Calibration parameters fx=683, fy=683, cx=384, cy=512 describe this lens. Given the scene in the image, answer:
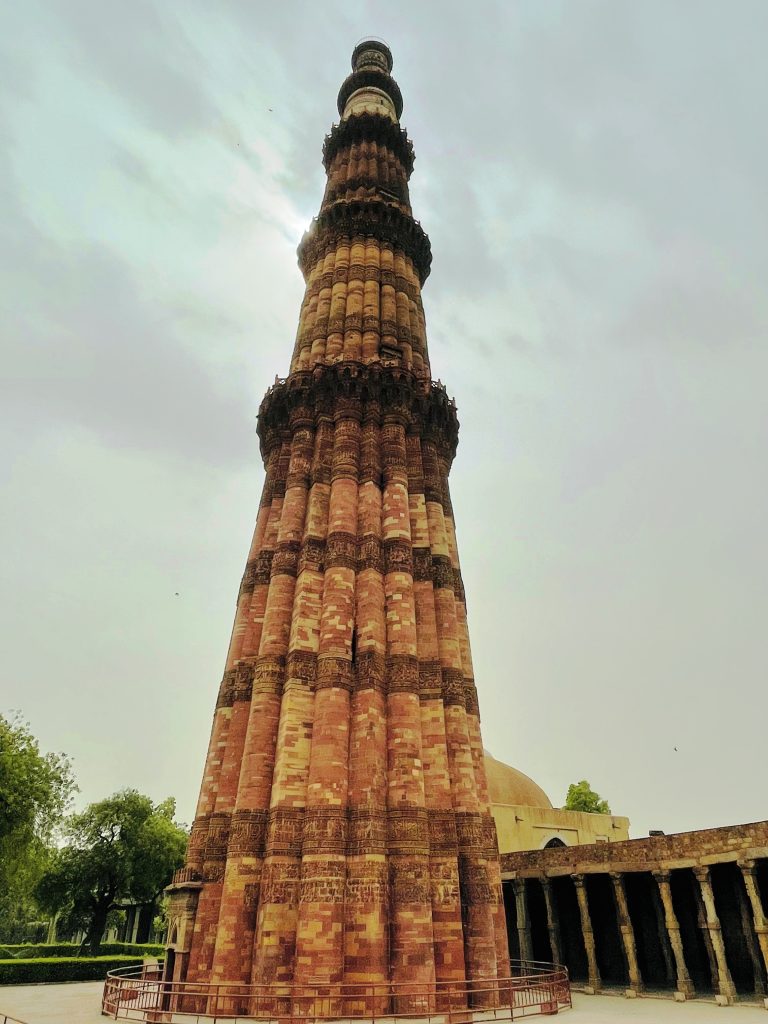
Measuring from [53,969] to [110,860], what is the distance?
1104 cm

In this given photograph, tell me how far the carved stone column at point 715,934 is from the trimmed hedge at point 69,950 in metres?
30.1

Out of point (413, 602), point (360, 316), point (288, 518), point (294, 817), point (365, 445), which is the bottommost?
point (294, 817)

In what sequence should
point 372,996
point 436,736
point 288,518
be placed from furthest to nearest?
point 288,518, point 436,736, point 372,996

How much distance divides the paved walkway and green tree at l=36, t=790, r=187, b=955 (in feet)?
58.1

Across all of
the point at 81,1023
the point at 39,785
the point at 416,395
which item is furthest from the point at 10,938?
the point at 416,395

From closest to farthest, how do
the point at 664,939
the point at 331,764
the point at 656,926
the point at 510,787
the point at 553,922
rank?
the point at 331,764 < the point at 664,939 < the point at 656,926 < the point at 553,922 < the point at 510,787

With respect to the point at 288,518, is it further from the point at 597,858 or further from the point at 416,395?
the point at 597,858

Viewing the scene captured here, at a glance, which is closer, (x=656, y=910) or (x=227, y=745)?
(x=227, y=745)

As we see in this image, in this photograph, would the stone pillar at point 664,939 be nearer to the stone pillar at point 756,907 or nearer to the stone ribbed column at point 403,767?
the stone pillar at point 756,907

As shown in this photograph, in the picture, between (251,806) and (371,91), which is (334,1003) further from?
(371,91)

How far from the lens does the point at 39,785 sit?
92.9 feet

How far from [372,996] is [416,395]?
59.9 ft

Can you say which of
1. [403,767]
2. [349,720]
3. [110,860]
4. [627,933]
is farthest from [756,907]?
[110,860]

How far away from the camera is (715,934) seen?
18.3 m
